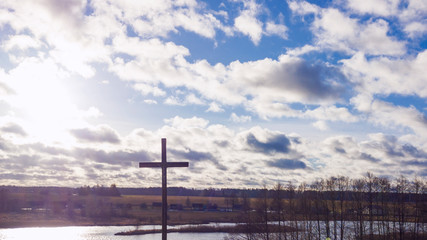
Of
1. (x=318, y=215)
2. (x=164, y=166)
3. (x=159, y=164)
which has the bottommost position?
(x=318, y=215)

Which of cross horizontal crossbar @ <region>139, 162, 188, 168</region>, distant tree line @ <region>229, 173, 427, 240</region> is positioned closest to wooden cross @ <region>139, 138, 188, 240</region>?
cross horizontal crossbar @ <region>139, 162, 188, 168</region>

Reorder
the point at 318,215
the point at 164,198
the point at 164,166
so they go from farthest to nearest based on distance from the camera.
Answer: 1. the point at 318,215
2. the point at 164,166
3. the point at 164,198

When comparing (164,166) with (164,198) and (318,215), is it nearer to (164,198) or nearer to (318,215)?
(164,198)

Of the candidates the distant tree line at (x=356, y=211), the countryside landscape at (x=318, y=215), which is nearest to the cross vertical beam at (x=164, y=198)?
the countryside landscape at (x=318, y=215)

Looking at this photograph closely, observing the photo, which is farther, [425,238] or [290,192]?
[290,192]

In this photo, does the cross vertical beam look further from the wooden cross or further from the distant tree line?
the distant tree line

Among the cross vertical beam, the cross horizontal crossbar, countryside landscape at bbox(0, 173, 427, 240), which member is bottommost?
countryside landscape at bbox(0, 173, 427, 240)

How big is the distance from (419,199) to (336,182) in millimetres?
16976

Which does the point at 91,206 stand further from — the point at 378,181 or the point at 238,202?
the point at 378,181

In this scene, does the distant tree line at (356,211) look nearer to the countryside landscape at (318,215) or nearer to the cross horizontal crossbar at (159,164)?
the countryside landscape at (318,215)

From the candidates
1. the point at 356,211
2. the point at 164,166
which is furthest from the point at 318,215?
the point at 164,166

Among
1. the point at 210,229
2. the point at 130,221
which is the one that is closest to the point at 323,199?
the point at 210,229

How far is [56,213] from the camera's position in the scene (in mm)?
134750

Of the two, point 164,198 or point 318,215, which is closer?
point 164,198
